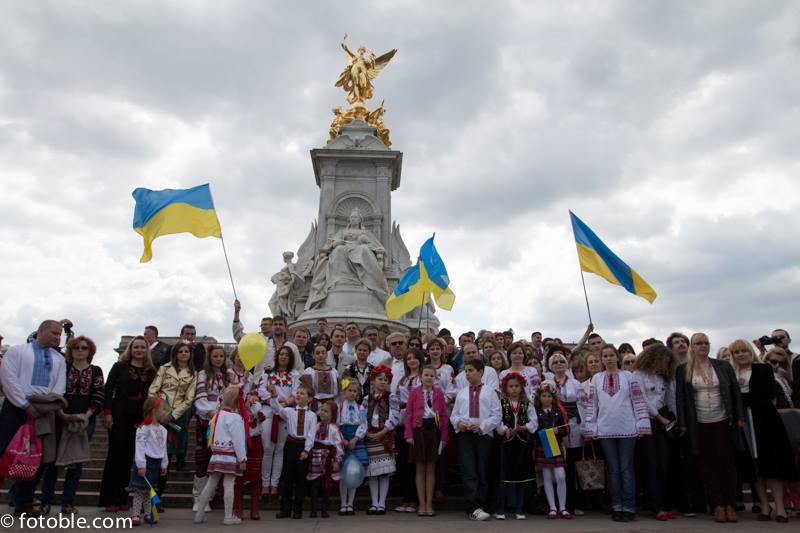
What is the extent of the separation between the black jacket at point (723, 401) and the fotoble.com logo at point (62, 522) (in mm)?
5991

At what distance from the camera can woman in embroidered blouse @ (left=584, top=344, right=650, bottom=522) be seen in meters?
7.32

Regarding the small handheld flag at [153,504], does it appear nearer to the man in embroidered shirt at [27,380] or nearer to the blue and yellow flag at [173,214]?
the man in embroidered shirt at [27,380]

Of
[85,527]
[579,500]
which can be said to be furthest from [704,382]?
[85,527]

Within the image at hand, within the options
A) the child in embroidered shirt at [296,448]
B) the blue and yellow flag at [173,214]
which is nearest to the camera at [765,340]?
the child in embroidered shirt at [296,448]

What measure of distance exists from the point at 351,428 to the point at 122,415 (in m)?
2.64

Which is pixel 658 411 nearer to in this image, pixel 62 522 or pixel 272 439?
pixel 272 439

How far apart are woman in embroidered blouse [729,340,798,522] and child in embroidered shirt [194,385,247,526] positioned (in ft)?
18.3

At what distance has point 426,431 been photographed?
308 inches

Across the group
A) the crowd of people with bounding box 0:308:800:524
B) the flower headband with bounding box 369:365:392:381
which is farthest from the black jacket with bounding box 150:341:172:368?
the flower headband with bounding box 369:365:392:381

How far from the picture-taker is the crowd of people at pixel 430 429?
23.3 feet

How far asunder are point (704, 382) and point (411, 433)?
335 centimetres

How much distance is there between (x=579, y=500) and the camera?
8102 mm

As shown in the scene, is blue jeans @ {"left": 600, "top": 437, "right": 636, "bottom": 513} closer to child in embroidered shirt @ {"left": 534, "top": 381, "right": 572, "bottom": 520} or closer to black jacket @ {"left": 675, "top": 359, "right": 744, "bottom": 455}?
child in embroidered shirt @ {"left": 534, "top": 381, "right": 572, "bottom": 520}

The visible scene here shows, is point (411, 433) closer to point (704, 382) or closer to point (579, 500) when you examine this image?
point (579, 500)
